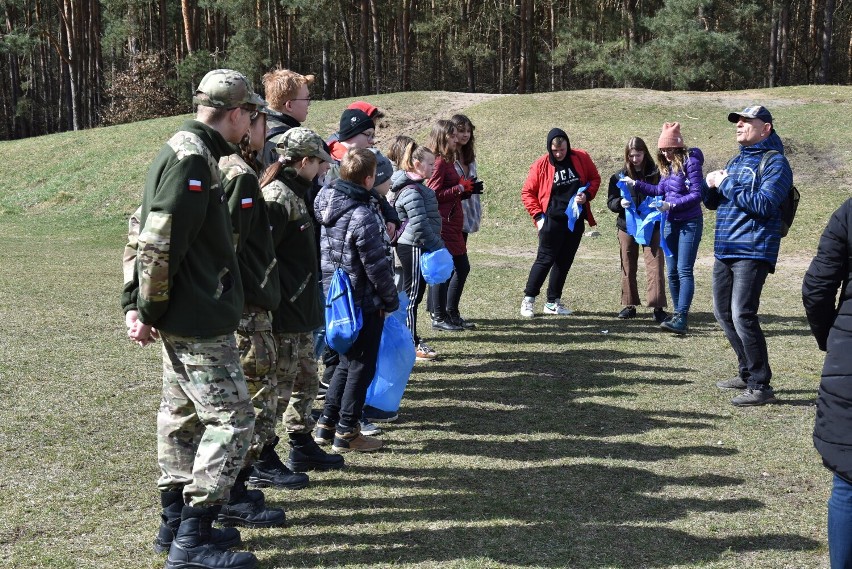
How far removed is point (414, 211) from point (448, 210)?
4.61 feet

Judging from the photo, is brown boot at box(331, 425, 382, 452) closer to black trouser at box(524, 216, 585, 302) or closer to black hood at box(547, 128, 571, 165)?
black trouser at box(524, 216, 585, 302)

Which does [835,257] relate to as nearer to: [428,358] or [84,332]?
[428,358]

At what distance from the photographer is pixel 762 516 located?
14.7 ft

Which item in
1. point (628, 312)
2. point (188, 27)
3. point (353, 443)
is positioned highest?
point (188, 27)

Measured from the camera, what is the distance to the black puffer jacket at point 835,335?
3.11m

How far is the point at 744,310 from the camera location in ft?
21.0

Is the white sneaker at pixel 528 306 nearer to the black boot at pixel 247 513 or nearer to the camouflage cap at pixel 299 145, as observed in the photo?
the camouflage cap at pixel 299 145

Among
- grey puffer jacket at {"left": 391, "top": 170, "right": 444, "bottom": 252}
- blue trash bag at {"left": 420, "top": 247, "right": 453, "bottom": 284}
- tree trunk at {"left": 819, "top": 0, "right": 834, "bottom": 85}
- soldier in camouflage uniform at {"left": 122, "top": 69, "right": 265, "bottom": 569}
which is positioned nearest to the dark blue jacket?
blue trash bag at {"left": 420, "top": 247, "right": 453, "bottom": 284}

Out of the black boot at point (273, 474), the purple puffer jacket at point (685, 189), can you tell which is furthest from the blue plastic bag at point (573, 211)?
the black boot at point (273, 474)

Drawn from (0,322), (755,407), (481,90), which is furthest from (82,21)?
(755,407)

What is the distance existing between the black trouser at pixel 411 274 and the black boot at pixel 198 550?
3781 mm

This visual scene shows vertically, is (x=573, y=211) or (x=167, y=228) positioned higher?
(x=167, y=228)

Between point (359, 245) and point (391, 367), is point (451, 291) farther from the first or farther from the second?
point (359, 245)

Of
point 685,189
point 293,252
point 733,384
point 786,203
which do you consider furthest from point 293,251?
point 685,189
